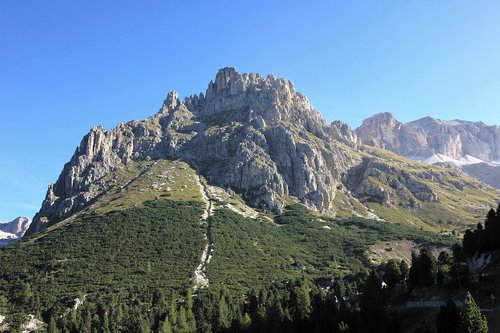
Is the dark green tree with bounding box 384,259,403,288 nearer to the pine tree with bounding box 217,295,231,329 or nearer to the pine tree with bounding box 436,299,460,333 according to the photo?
the pine tree with bounding box 217,295,231,329

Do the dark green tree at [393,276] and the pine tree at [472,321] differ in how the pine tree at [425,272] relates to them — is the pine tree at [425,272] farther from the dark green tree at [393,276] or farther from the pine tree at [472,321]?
the pine tree at [472,321]

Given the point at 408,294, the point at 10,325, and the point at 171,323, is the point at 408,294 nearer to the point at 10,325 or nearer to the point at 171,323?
the point at 171,323

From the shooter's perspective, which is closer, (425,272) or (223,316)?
(425,272)

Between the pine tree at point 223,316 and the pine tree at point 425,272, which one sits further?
the pine tree at point 223,316

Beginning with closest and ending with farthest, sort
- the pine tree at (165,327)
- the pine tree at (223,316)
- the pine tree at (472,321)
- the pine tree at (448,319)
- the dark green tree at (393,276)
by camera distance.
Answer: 1. the pine tree at (472,321)
2. the pine tree at (448,319)
3. the pine tree at (165,327)
4. the dark green tree at (393,276)
5. the pine tree at (223,316)

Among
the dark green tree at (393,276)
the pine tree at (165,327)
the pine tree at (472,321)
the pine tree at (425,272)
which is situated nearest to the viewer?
the pine tree at (472,321)

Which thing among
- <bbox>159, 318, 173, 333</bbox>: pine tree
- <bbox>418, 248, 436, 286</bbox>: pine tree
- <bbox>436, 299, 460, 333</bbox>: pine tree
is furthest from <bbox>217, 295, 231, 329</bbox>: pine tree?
<bbox>436, 299, 460, 333</bbox>: pine tree

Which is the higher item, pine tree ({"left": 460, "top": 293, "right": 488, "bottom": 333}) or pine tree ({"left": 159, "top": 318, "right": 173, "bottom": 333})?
pine tree ({"left": 460, "top": 293, "right": 488, "bottom": 333})

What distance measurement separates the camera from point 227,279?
19575 cm

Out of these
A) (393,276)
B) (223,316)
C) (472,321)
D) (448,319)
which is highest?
(393,276)

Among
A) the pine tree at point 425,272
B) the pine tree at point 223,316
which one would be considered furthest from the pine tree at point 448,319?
the pine tree at point 223,316

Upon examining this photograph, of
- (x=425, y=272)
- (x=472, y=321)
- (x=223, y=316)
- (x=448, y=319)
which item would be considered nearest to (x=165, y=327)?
(x=223, y=316)

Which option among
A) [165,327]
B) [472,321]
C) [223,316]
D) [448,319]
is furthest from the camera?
[223,316]

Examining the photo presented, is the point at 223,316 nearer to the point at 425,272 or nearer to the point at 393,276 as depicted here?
the point at 393,276
